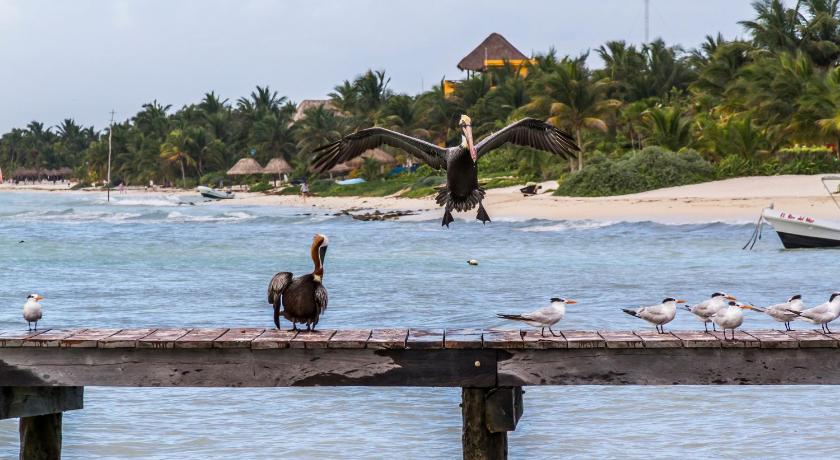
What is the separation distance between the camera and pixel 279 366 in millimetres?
8578

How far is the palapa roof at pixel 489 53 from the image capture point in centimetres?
10969

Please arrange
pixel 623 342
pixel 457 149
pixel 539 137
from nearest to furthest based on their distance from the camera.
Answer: pixel 623 342, pixel 457 149, pixel 539 137

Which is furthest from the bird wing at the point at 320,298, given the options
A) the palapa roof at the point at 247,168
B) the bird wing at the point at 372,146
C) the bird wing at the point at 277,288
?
the palapa roof at the point at 247,168

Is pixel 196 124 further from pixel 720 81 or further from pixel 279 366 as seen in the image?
pixel 279 366

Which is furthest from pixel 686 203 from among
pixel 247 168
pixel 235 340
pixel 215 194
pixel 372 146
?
pixel 247 168

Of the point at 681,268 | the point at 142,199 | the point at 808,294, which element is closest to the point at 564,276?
the point at 681,268

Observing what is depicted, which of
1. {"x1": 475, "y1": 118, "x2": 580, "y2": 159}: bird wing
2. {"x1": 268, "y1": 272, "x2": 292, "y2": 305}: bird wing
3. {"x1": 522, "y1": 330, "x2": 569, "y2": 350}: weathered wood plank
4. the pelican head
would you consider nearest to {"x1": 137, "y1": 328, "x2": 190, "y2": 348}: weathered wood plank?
{"x1": 268, "y1": 272, "x2": 292, "y2": 305}: bird wing

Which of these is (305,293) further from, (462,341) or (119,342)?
(119,342)

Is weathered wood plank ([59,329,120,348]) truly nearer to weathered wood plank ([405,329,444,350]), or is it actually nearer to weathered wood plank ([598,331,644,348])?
weathered wood plank ([405,329,444,350])

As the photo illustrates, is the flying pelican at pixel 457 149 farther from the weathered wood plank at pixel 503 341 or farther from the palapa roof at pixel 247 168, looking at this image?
the palapa roof at pixel 247 168

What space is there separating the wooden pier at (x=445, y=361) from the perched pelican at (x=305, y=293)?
0.83 ft

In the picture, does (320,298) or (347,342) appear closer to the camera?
(347,342)

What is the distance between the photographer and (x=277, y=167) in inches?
3883

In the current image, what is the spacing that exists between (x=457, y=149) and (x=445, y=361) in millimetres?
3515
